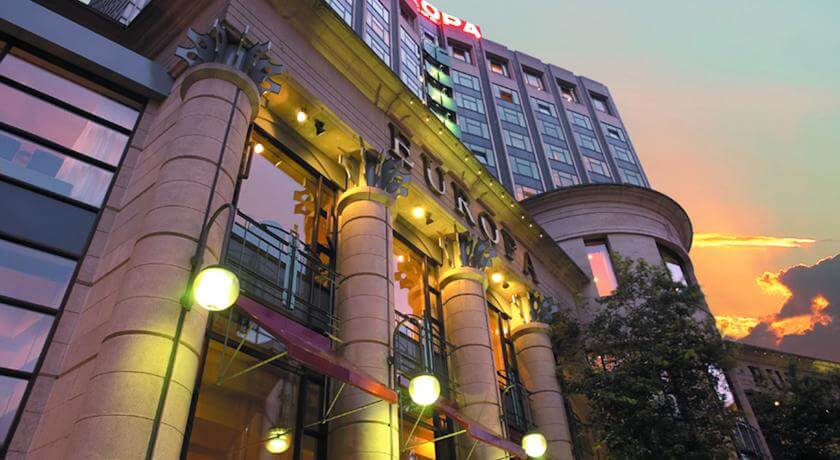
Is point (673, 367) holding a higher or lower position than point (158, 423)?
higher

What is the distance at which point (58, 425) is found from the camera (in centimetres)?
783

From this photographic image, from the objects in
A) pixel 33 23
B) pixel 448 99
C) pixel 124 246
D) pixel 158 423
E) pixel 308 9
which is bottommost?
pixel 158 423

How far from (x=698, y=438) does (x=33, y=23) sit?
19776 millimetres

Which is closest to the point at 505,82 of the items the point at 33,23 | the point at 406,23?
the point at 406,23

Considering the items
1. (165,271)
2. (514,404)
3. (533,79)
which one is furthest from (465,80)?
(165,271)

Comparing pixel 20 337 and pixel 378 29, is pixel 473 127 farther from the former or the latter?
pixel 20 337

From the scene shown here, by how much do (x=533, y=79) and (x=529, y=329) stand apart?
54.4 metres

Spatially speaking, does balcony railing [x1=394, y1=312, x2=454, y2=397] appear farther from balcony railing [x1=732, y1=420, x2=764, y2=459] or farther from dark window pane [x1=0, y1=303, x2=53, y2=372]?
balcony railing [x1=732, y1=420, x2=764, y2=459]

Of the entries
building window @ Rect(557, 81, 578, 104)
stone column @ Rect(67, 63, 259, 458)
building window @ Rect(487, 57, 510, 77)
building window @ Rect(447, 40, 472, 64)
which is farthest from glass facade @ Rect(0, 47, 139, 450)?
building window @ Rect(557, 81, 578, 104)

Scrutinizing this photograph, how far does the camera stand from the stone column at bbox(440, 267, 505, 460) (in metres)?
15.4

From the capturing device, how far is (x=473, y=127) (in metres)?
56.2

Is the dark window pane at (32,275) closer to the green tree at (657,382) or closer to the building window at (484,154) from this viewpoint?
the green tree at (657,382)

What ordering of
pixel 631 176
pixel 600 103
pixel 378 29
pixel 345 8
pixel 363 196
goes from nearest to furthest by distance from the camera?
pixel 363 196, pixel 345 8, pixel 378 29, pixel 631 176, pixel 600 103

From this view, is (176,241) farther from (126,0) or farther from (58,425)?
(126,0)
